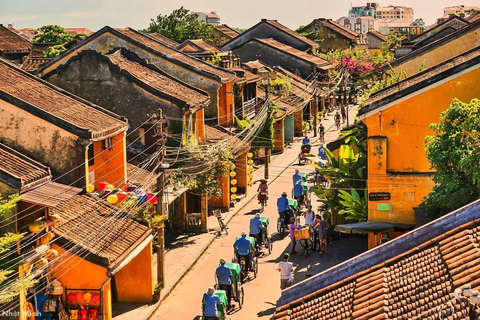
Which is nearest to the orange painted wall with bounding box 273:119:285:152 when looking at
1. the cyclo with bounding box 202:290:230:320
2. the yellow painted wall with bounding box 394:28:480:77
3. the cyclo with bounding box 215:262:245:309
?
the yellow painted wall with bounding box 394:28:480:77

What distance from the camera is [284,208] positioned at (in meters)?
32.4

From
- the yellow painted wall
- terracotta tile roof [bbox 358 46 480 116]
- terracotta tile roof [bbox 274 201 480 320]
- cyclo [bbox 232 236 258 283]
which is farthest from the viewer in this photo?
the yellow painted wall

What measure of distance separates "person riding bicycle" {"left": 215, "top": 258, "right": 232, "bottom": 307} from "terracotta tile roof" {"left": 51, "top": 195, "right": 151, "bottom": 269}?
241 cm

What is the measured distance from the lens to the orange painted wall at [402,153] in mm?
25188

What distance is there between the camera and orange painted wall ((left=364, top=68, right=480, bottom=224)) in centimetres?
2519

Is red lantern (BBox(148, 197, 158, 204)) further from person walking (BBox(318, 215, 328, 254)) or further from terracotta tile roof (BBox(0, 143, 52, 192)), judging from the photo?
person walking (BBox(318, 215, 328, 254))

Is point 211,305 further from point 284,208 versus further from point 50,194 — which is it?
point 284,208

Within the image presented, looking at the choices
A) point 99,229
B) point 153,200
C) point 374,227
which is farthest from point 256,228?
point 99,229

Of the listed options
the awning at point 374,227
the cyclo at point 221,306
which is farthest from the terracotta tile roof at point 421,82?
the cyclo at point 221,306

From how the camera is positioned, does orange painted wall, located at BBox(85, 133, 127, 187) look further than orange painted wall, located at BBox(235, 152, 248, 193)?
No

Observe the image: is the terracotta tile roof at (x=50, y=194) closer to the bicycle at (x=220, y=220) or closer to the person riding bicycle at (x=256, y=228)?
the person riding bicycle at (x=256, y=228)

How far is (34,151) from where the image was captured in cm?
2350

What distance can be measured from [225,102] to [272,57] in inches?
1215

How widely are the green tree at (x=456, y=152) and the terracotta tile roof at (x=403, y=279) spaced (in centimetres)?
571
